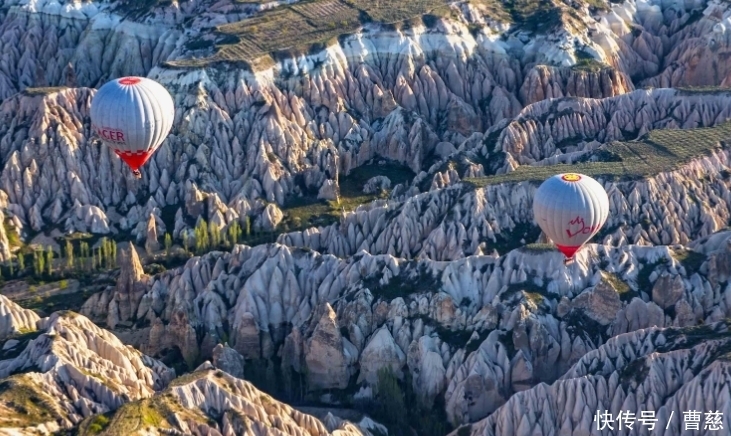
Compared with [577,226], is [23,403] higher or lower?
lower

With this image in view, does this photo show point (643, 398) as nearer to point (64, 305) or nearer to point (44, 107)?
point (64, 305)

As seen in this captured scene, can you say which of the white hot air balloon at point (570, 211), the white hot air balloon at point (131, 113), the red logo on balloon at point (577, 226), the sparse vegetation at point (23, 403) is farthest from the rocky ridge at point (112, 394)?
the red logo on balloon at point (577, 226)

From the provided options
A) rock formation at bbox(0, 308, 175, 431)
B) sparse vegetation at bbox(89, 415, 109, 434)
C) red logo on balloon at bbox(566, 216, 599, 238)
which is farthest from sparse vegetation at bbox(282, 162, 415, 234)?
sparse vegetation at bbox(89, 415, 109, 434)

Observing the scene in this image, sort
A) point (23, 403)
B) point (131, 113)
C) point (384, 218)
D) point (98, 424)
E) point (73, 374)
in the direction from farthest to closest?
1. point (384, 218)
2. point (131, 113)
3. point (73, 374)
4. point (23, 403)
5. point (98, 424)

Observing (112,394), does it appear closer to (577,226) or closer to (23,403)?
(23,403)

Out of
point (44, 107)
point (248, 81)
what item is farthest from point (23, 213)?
point (248, 81)

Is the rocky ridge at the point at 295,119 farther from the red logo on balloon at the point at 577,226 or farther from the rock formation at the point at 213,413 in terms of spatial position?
the rock formation at the point at 213,413

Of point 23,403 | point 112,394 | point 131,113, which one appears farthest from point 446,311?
point 23,403
